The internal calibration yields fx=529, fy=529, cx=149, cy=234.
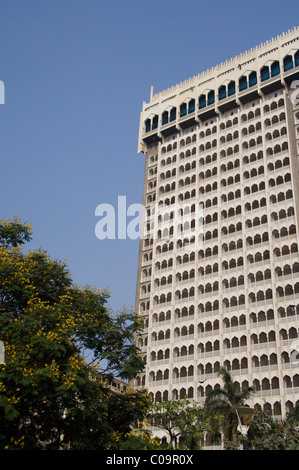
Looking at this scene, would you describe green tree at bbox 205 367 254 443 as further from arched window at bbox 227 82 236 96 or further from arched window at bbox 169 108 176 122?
arched window at bbox 169 108 176 122

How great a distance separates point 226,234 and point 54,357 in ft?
129

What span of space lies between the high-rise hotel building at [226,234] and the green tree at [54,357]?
25666mm

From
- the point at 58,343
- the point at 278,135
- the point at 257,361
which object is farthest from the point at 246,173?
the point at 58,343

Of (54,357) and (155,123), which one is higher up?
(155,123)

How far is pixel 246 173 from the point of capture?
63000 millimetres

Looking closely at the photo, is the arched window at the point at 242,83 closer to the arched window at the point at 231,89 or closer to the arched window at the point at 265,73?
the arched window at the point at 231,89

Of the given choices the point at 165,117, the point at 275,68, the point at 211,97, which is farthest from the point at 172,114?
the point at 275,68

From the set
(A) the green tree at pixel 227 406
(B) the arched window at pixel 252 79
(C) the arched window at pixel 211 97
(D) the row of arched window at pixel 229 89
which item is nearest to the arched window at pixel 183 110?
(D) the row of arched window at pixel 229 89

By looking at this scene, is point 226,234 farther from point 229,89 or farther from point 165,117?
point 165,117

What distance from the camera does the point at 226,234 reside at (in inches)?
2405

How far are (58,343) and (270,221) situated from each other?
125 feet

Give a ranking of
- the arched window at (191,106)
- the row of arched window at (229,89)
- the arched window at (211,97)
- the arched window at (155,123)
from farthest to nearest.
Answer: the arched window at (155,123), the arched window at (191,106), the arched window at (211,97), the row of arched window at (229,89)

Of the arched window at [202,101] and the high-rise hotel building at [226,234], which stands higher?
the arched window at [202,101]

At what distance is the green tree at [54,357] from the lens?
2273 cm
